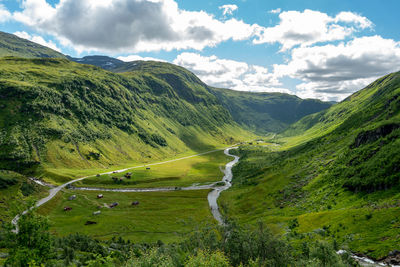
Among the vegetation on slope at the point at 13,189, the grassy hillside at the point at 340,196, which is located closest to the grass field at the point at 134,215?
the vegetation on slope at the point at 13,189

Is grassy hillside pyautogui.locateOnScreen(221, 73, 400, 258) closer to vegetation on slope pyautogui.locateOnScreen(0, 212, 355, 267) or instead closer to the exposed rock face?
the exposed rock face

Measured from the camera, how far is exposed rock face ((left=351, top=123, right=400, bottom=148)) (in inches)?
4782

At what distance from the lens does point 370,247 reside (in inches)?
2138

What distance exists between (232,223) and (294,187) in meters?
73.2

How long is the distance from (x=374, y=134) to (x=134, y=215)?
142072 mm

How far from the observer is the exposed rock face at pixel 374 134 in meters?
121

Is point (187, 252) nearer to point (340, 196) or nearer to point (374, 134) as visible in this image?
point (340, 196)

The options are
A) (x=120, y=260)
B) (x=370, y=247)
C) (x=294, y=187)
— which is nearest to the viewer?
(x=370, y=247)

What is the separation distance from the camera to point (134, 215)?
139625mm

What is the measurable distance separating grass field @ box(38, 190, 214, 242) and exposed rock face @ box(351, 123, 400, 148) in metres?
95.4

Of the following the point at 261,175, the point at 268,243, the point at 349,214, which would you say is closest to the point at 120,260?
the point at 268,243

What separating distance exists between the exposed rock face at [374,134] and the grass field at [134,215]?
9544 centimetres

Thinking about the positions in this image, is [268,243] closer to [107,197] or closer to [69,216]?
[69,216]

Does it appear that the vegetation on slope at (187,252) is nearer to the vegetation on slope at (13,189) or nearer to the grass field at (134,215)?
the grass field at (134,215)
